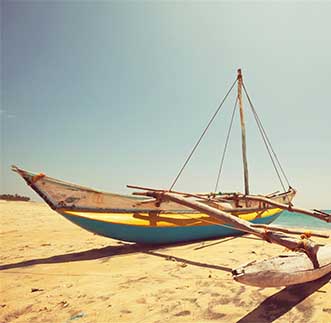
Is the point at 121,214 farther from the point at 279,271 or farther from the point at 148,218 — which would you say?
the point at 279,271

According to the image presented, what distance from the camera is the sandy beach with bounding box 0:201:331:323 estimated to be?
3.24 meters

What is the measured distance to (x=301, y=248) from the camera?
13.1 feet

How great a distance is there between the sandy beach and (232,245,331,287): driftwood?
1.30ft

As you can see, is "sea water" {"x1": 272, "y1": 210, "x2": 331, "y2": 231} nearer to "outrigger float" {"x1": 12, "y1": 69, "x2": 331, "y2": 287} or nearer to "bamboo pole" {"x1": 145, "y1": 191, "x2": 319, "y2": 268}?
"outrigger float" {"x1": 12, "y1": 69, "x2": 331, "y2": 287}

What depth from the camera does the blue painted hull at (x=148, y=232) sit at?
6599 millimetres

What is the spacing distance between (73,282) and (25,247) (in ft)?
13.8

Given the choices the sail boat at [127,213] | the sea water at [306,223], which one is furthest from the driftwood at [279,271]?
the sea water at [306,223]

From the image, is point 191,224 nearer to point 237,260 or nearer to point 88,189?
point 237,260

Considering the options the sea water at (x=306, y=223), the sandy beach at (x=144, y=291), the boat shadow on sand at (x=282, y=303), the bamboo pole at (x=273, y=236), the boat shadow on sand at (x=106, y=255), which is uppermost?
the bamboo pole at (x=273, y=236)

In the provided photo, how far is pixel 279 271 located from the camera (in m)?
3.14

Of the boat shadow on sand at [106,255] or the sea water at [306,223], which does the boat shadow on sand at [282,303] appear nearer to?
the boat shadow on sand at [106,255]

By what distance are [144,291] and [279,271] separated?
220 cm

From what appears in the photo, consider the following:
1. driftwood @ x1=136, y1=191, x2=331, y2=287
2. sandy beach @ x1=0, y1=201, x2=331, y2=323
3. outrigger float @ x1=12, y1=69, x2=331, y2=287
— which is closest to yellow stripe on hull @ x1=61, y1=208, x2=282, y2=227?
outrigger float @ x1=12, y1=69, x2=331, y2=287

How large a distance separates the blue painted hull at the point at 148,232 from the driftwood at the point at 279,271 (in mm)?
4367
